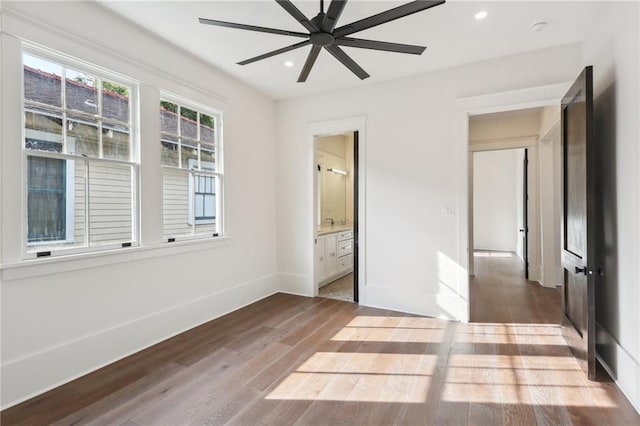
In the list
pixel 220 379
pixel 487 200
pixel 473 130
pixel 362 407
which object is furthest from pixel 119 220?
pixel 487 200

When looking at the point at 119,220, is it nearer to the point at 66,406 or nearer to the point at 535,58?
the point at 66,406

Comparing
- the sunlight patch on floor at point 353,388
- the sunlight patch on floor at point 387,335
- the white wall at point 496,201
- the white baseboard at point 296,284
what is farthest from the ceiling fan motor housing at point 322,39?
the white wall at point 496,201

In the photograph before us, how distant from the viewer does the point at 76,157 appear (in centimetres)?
244

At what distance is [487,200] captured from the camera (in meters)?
9.70

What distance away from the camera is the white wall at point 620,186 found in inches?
79.6

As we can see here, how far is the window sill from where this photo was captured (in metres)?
2.10

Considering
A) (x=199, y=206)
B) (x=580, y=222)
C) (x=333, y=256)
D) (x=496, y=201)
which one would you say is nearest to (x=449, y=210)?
(x=580, y=222)

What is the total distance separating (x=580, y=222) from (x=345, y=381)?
223 centimetres

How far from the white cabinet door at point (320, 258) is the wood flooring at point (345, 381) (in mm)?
1246

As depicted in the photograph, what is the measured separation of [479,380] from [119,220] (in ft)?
10.7

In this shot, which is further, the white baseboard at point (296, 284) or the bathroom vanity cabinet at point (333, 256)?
the bathroom vanity cabinet at point (333, 256)

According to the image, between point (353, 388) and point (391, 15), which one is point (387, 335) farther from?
point (391, 15)

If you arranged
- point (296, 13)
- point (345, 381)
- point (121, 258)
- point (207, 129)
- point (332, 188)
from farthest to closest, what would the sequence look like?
1. point (332, 188)
2. point (207, 129)
3. point (121, 258)
4. point (345, 381)
5. point (296, 13)

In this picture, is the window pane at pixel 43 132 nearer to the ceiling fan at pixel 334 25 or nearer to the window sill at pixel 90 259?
the window sill at pixel 90 259
